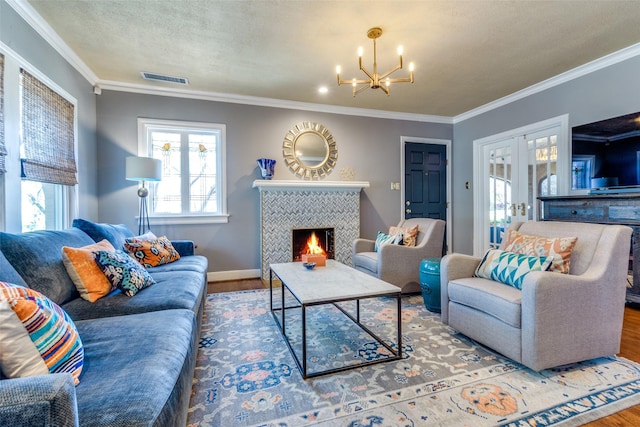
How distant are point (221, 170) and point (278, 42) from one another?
197 centimetres

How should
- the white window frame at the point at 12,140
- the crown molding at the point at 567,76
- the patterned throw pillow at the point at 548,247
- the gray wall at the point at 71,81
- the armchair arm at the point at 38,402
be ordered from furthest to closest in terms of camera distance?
1. the crown molding at the point at 567,76
2. the gray wall at the point at 71,81
3. the white window frame at the point at 12,140
4. the patterned throw pillow at the point at 548,247
5. the armchair arm at the point at 38,402

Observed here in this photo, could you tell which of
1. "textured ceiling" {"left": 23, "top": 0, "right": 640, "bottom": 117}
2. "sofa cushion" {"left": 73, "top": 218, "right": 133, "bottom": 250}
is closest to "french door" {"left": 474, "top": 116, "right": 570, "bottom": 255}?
"textured ceiling" {"left": 23, "top": 0, "right": 640, "bottom": 117}

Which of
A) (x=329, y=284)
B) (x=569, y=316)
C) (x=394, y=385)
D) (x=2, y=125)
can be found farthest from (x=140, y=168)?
(x=569, y=316)

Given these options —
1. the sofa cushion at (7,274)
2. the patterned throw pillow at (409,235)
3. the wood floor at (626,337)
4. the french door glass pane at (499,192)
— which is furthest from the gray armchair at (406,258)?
the sofa cushion at (7,274)

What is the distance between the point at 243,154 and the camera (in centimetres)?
423

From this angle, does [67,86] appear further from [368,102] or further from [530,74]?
A: [530,74]

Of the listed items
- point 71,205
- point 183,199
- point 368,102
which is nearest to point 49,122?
point 71,205

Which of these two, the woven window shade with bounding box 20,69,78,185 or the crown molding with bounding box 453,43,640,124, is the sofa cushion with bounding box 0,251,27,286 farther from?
the crown molding with bounding box 453,43,640,124

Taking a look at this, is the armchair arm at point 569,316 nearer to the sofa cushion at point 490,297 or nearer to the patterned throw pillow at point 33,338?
the sofa cushion at point 490,297

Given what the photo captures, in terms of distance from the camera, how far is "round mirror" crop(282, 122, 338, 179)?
4.44m

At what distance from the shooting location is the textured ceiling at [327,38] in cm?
232

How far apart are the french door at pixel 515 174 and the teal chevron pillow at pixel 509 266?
1843mm

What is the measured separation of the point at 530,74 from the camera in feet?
11.6

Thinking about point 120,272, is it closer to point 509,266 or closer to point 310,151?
point 509,266
